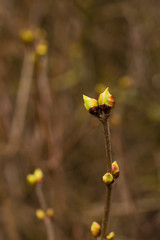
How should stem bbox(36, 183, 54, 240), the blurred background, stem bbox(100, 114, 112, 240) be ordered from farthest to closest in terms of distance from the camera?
the blurred background
stem bbox(36, 183, 54, 240)
stem bbox(100, 114, 112, 240)

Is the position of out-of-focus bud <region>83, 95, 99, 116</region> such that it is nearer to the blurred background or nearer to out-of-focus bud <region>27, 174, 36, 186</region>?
out-of-focus bud <region>27, 174, 36, 186</region>

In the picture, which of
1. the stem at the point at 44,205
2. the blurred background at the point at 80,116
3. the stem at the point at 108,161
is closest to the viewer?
the stem at the point at 108,161

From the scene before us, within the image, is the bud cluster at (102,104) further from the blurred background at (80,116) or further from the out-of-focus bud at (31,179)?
the blurred background at (80,116)

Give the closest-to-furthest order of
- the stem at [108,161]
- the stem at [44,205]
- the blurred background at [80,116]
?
the stem at [108,161], the stem at [44,205], the blurred background at [80,116]

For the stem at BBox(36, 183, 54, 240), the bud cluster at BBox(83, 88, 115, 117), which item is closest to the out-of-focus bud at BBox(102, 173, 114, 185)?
the bud cluster at BBox(83, 88, 115, 117)

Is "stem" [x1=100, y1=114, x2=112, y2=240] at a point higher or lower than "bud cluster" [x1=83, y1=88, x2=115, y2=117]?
lower

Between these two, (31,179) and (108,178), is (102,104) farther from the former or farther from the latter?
(31,179)

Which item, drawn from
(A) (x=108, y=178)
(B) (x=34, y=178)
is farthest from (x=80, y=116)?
(A) (x=108, y=178)

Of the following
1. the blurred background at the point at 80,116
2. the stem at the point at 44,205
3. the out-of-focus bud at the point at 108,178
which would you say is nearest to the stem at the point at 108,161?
the out-of-focus bud at the point at 108,178
